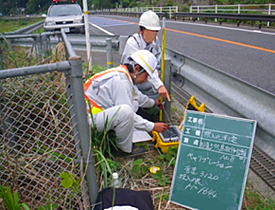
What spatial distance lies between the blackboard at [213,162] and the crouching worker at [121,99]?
77 cm

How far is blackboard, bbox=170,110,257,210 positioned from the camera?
2.56 m

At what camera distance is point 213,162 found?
2.65 metres

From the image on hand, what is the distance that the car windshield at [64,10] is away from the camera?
14639 mm

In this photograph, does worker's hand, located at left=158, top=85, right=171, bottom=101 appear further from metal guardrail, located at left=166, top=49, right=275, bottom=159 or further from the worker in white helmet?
metal guardrail, located at left=166, top=49, right=275, bottom=159

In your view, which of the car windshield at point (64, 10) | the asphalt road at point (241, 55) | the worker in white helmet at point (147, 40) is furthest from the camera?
the car windshield at point (64, 10)

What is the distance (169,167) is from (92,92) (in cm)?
121

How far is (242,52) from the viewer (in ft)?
29.8

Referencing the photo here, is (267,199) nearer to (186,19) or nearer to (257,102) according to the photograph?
(257,102)

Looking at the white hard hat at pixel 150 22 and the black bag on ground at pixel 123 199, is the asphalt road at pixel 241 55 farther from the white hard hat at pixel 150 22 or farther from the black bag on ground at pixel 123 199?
the black bag on ground at pixel 123 199

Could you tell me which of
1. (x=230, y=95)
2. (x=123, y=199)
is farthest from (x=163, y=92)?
(x=123, y=199)

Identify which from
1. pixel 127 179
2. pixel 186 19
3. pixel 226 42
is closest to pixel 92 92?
pixel 127 179

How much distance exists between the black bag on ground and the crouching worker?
0.87 meters

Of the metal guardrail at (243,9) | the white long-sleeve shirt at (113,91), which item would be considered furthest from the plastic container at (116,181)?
the metal guardrail at (243,9)

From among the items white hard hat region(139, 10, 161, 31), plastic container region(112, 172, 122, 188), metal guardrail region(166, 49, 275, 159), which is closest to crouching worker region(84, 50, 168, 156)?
plastic container region(112, 172, 122, 188)
